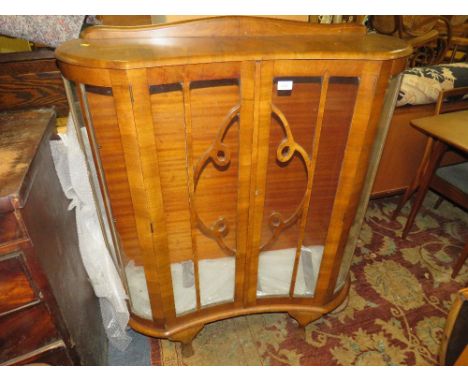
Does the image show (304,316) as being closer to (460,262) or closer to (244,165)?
(244,165)

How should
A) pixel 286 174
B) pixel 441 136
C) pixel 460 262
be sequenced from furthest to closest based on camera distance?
pixel 460 262, pixel 441 136, pixel 286 174

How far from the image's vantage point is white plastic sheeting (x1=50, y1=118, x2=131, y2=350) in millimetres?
1098

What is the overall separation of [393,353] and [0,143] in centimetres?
163

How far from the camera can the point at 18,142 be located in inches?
37.1

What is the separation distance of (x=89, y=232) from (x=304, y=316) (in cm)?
92

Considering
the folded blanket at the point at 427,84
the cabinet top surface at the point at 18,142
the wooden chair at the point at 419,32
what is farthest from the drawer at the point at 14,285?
the wooden chair at the point at 419,32

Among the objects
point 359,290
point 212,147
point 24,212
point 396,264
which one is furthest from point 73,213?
point 396,264

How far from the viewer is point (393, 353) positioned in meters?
1.48

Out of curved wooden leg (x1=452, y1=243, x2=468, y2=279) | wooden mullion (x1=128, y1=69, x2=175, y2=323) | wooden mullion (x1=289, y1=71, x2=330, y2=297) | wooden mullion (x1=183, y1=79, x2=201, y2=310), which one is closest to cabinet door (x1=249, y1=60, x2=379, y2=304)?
wooden mullion (x1=289, y1=71, x2=330, y2=297)

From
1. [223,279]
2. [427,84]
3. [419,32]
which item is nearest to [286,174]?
[223,279]

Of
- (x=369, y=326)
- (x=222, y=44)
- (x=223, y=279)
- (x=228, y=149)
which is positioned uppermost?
(x=222, y=44)

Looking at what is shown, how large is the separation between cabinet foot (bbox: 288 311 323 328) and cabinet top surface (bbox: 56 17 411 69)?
1.02m

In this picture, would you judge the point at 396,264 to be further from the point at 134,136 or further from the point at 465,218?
the point at 134,136

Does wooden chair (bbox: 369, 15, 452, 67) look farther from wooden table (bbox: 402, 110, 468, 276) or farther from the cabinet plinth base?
the cabinet plinth base
